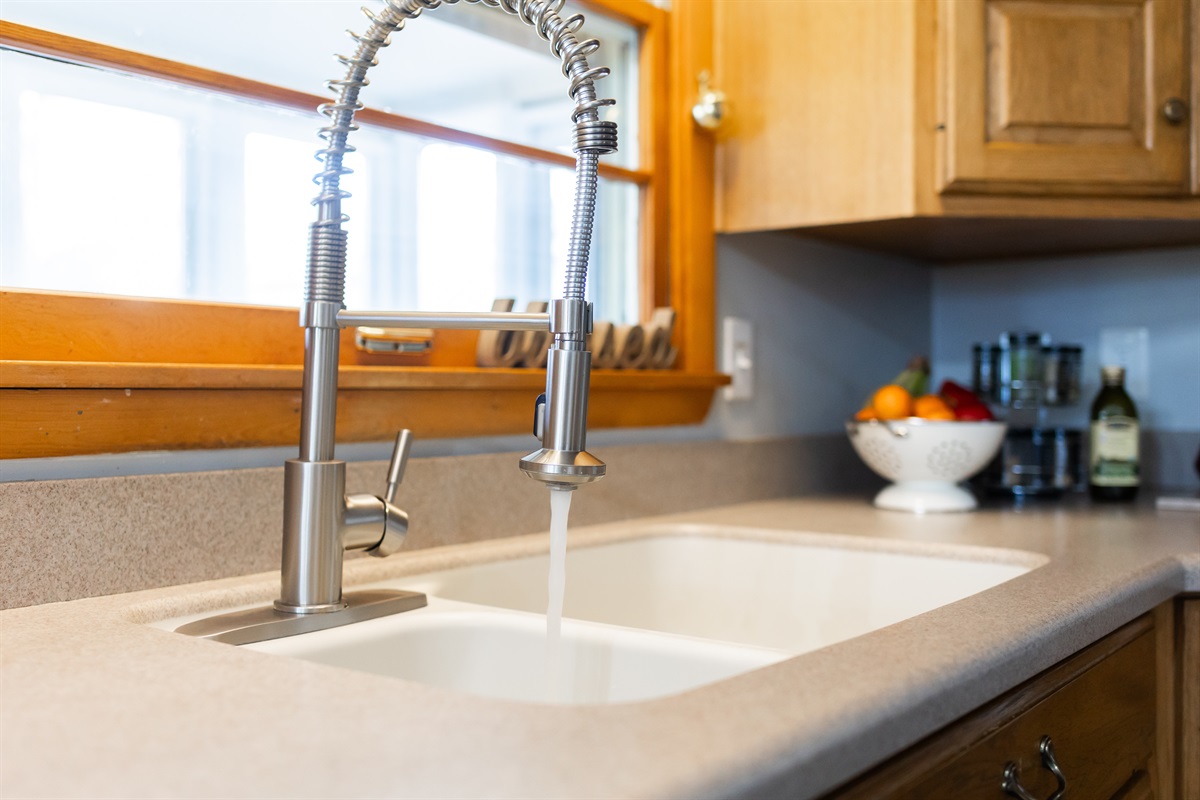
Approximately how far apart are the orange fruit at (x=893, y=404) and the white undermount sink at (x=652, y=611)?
1.08 feet

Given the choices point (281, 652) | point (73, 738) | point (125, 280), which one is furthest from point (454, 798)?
point (125, 280)

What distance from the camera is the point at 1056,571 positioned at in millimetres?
1012

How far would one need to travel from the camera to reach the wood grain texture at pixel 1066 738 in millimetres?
664

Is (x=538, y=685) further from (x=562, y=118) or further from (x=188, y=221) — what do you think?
(x=562, y=118)

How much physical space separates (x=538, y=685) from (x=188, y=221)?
0.54 meters

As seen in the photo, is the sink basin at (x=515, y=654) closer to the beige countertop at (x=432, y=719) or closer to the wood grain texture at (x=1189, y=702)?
the beige countertop at (x=432, y=719)

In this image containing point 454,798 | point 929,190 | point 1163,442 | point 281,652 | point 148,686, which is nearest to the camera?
point 454,798

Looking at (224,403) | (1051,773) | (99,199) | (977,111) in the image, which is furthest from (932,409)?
(99,199)

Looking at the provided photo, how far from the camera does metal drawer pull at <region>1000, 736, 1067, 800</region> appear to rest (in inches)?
30.4

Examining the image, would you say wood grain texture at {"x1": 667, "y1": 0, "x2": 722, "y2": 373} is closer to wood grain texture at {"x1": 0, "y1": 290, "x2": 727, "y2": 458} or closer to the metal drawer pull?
wood grain texture at {"x1": 0, "y1": 290, "x2": 727, "y2": 458}

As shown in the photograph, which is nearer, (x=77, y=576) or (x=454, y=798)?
(x=454, y=798)

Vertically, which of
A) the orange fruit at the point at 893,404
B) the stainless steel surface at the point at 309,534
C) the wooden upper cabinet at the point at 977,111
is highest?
the wooden upper cabinet at the point at 977,111

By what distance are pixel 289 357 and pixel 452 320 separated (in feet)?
1.08

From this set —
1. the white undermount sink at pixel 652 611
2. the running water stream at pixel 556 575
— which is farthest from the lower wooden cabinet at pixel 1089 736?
the running water stream at pixel 556 575
